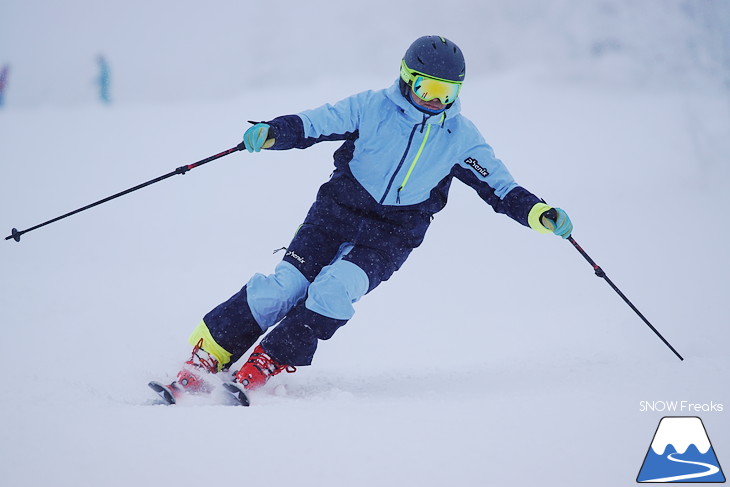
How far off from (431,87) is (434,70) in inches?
2.9

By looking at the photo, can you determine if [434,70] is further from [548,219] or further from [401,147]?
[548,219]

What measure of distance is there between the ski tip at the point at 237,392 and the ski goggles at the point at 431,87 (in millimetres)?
1421

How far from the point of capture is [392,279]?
5008mm

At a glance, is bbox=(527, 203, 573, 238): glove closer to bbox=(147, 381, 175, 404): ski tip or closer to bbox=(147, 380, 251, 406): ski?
bbox=(147, 380, 251, 406): ski

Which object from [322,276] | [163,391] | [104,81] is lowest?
[163,391]

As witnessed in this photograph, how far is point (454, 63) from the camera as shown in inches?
105

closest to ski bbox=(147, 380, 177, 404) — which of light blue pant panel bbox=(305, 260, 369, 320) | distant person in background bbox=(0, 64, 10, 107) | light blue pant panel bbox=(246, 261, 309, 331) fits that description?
light blue pant panel bbox=(246, 261, 309, 331)

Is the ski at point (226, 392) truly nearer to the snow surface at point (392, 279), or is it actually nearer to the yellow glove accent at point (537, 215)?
the snow surface at point (392, 279)

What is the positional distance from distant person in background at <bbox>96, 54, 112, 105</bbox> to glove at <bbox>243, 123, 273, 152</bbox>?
10.8 meters

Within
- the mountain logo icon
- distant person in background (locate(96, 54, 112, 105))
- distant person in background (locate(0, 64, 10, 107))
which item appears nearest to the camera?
the mountain logo icon

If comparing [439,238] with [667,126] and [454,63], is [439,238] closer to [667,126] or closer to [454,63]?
[454,63]

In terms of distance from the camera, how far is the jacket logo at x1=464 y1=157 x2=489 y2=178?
9.49 ft

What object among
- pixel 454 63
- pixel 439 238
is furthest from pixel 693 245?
pixel 454 63

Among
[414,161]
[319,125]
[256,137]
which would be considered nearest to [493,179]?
[414,161]
